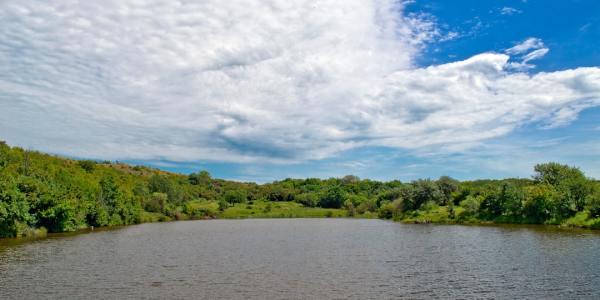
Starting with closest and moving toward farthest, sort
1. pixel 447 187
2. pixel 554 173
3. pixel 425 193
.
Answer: pixel 554 173 → pixel 425 193 → pixel 447 187

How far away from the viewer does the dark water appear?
123 ft

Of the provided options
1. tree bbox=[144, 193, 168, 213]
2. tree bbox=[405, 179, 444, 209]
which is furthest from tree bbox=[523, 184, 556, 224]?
tree bbox=[144, 193, 168, 213]

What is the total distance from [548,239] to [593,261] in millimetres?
24284

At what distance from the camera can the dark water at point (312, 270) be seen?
1479 inches

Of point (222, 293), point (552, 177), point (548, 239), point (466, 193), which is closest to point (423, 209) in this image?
point (466, 193)

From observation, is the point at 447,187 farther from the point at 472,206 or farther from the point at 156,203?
the point at 156,203

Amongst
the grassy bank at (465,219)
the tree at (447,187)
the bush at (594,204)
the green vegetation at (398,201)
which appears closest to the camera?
the green vegetation at (398,201)

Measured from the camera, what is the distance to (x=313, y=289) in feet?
128

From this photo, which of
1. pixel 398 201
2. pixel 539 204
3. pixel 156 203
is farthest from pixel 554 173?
pixel 156 203

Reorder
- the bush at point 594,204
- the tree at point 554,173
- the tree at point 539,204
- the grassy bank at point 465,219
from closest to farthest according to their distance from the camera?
the bush at point 594,204 < the grassy bank at point 465,219 < the tree at point 539,204 < the tree at point 554,173

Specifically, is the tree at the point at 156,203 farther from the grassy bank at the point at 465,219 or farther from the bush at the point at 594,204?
the bush at the point at 594,204

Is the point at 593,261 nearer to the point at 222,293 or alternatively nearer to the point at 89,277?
the point at 222,293

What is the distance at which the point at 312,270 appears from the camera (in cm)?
4875

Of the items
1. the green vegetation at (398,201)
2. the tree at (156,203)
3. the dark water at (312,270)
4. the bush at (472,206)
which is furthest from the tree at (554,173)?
the tree at (156,203)
